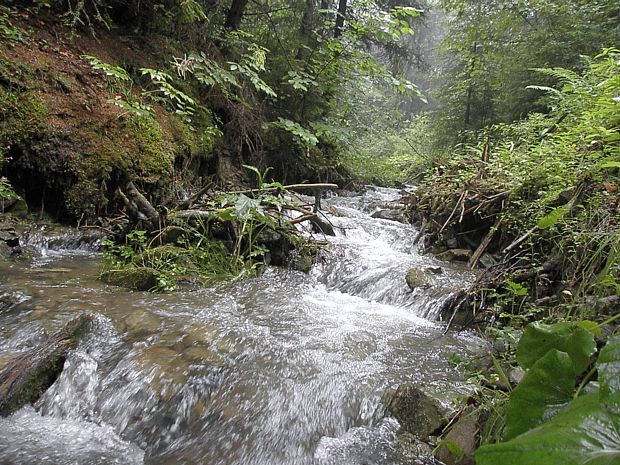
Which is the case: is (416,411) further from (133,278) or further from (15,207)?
(15,207)

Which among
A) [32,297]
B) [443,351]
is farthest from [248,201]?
[443,351]

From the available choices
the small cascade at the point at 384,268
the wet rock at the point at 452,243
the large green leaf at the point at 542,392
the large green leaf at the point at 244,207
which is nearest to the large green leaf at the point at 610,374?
the large green leaf at the point at 542,392

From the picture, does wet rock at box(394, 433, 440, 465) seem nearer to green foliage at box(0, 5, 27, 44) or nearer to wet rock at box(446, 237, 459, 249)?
wet rock at box(446, 237, 459, 249)

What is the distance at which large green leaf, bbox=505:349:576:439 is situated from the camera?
0.88 metres

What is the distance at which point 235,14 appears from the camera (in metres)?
7.69

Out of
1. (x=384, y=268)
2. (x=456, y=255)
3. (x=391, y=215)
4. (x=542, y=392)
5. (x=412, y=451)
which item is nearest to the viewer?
(x=542, y=392)

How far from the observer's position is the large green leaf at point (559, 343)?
3.38ft

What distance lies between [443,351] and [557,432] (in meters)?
2.92

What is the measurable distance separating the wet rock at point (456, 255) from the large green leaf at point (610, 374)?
5.23 metres

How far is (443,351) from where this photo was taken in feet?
10.7

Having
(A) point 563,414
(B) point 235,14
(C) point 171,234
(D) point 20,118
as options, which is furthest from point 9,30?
(A) point 563,414

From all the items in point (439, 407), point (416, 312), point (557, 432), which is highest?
point (557, 432)

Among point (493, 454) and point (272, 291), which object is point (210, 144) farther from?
point (493, 454)

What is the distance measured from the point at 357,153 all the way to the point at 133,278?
8217mm
